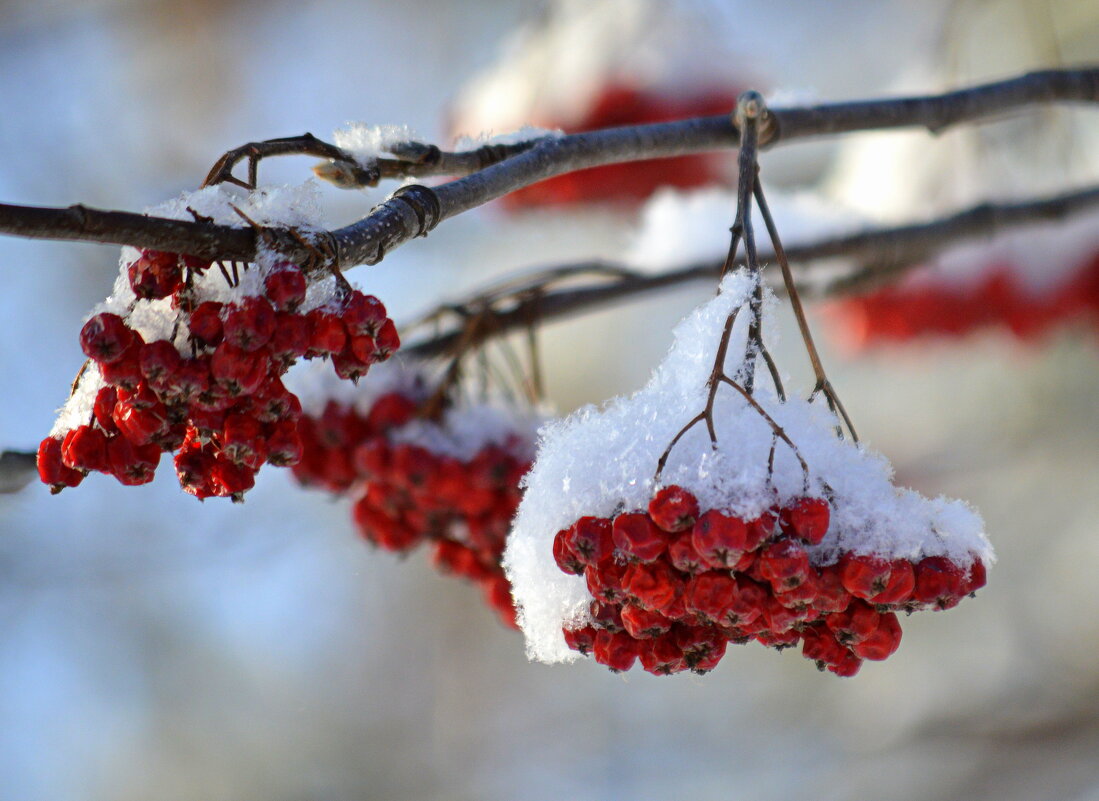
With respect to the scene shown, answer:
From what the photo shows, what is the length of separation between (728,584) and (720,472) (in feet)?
0.31

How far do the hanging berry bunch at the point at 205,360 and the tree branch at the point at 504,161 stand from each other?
0.04m

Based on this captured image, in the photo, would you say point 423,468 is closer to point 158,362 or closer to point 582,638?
point 582,638

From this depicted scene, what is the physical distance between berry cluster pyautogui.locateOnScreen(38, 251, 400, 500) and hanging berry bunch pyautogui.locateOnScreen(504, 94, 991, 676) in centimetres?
23

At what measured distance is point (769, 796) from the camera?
4539 millimetres

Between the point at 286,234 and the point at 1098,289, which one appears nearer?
the point at 286,234

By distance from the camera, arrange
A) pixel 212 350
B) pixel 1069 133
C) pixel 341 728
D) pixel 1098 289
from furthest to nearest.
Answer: pixel 341 728 → pixel 1069 133 → pixel 1098 289 → pixel 212 350

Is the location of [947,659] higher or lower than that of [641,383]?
lower

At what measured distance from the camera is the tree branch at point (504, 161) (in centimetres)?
70

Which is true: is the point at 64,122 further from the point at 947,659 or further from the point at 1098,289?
the point at 947,659

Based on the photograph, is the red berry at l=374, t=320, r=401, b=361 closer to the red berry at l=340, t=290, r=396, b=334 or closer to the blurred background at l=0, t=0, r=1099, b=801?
the red berry at l=340, t=290, r=396, b=334

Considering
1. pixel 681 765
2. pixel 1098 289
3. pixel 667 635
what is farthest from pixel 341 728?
pixel 667 635

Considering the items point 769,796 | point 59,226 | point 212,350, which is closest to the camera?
point 59,226

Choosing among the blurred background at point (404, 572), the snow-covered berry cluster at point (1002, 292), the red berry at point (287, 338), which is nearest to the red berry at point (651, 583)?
the red berry at point (287, 338)

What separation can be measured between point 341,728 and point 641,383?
7.72 ft
